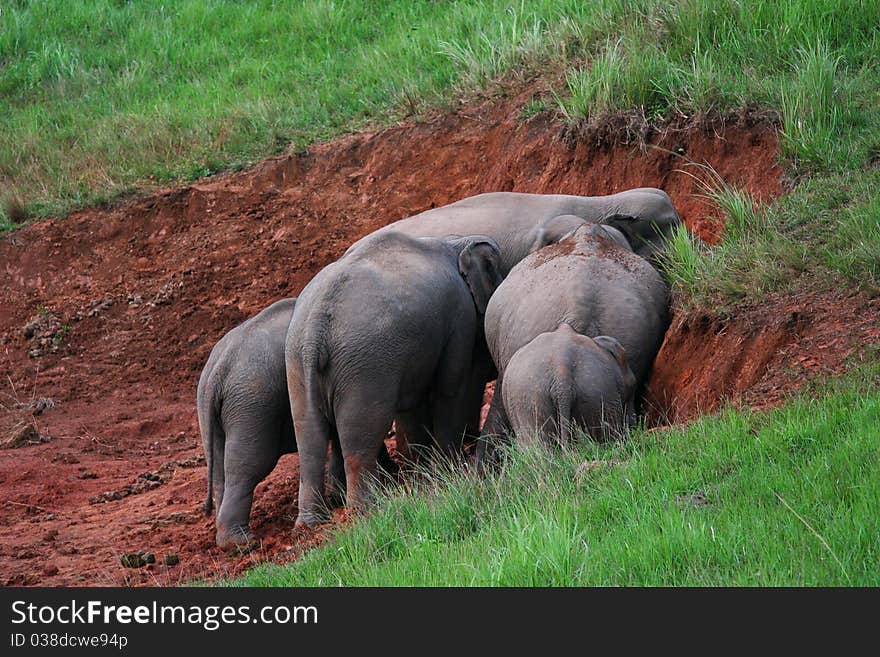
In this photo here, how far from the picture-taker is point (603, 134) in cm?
1242

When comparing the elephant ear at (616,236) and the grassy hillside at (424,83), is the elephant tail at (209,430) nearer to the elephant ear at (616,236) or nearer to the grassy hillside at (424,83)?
the elephant ear at (616,236)

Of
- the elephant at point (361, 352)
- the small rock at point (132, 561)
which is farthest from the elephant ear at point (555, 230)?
the small rock at point (132, 561)

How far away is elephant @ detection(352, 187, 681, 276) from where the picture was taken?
9.95 meters

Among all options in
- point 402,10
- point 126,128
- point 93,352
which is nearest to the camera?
point 93,352

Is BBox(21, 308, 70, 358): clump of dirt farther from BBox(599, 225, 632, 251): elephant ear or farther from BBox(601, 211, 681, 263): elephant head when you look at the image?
BBox(599, 225, 632, 251): elephant ear

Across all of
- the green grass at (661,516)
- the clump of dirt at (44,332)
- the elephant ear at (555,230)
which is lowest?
the clump of dirt at (44,332)

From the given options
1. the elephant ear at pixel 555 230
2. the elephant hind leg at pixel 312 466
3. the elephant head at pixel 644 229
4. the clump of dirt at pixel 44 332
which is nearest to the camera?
the elephant hind leg at pixel 312 466

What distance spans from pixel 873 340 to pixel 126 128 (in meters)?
11.7

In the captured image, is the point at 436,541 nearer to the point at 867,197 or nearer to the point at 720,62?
the point at 867,197

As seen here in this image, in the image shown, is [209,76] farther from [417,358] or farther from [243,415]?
[417,358]

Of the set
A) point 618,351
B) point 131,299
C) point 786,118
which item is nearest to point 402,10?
point 131,299

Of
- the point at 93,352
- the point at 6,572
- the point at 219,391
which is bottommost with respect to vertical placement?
the point at 93,352

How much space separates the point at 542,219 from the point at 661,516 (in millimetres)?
5132

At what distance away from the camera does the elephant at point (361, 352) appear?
804cm
